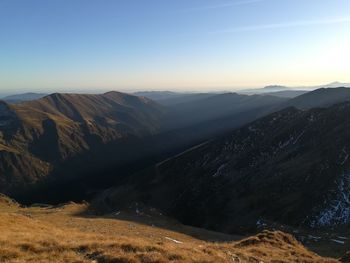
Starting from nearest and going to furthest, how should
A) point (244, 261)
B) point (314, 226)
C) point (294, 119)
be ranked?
1. point (244, 261)
2. point (314, 226)
3. point (294, 119)

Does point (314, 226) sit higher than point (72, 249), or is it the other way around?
point (72, 249)

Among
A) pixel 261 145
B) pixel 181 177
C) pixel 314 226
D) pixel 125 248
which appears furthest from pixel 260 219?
pixel 125 248

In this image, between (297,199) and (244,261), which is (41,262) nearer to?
(244,261)

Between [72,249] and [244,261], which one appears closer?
[72,249]

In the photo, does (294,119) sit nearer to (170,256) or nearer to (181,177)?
(181,177)

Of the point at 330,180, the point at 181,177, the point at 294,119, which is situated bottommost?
the point at 181,177

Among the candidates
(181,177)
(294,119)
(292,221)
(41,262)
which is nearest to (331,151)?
(292,221)

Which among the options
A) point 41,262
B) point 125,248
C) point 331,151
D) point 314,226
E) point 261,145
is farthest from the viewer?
point 261,145
